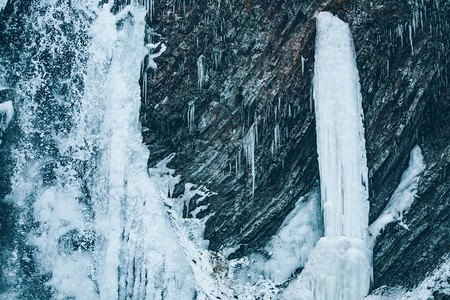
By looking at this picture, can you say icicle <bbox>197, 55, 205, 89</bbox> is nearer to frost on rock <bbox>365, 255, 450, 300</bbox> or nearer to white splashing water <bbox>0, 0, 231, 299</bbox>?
white splashing water <bbox>0, 0, 231, 299</bbox>

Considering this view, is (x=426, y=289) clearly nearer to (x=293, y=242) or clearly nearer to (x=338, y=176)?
(x=338, y=176)

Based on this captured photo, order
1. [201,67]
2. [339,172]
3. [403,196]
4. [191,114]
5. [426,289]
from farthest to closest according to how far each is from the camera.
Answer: [191,114] < [201,67] < [403,196] < [339,172] < [426,289]

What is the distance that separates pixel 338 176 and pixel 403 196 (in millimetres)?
1364

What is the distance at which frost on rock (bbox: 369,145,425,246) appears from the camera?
9898 millimetres

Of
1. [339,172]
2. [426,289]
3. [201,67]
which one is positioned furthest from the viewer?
[201,67]

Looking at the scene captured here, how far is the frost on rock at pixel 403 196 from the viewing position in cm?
990

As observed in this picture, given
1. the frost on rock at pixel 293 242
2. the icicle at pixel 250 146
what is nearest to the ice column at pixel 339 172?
the frost on rock at pixel 293 242

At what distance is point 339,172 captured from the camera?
962 centimetres

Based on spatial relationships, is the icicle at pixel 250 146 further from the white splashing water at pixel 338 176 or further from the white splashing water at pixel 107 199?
the white splashing water at pixel 107 199

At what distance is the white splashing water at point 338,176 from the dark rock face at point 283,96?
1.06 ft

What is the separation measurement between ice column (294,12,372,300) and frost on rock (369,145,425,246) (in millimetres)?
395

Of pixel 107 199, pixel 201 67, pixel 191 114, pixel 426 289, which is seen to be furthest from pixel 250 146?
pixel 426 289

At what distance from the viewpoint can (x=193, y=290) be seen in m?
9.68

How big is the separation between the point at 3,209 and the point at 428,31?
8.12 m
